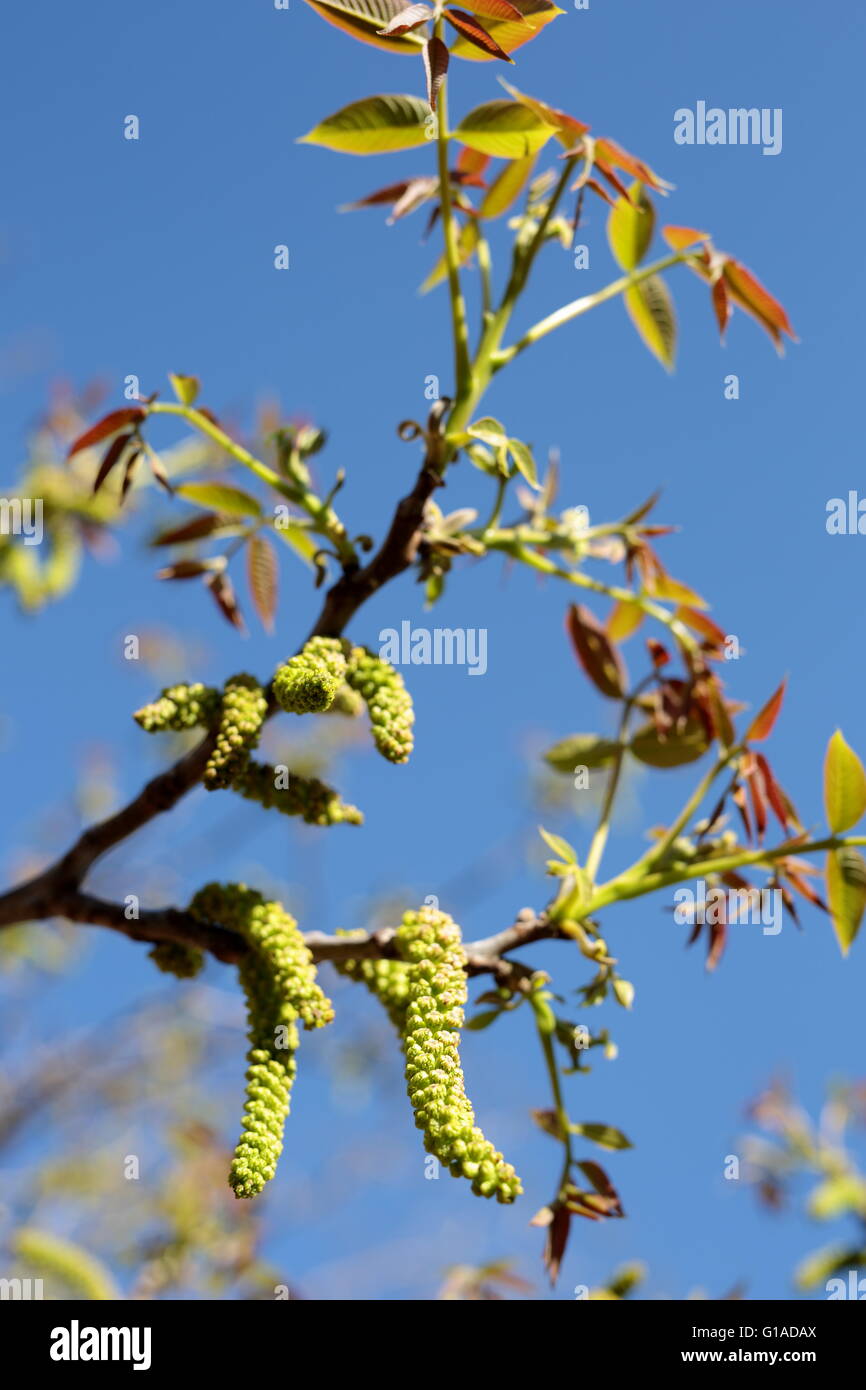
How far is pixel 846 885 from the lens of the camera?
1.96 m

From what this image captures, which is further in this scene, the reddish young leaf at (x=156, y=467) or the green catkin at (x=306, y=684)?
the reddish young leaf at (x=156, y=467)

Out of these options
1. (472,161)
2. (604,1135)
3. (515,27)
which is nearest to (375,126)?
(515,27)

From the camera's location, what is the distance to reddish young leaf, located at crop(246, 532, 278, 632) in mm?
2357

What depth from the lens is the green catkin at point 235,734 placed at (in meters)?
1.68

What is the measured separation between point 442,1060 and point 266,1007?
0.40 m

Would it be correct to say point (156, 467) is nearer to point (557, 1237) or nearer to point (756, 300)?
point (756, 300)

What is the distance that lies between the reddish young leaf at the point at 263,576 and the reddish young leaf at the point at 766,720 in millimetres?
972

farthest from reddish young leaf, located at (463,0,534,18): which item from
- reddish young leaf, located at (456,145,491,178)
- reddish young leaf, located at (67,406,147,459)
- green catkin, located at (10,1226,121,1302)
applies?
green catkin, located at (10,1226,121,1302)

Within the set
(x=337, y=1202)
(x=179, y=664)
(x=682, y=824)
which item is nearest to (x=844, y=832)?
(x=682, y=824)

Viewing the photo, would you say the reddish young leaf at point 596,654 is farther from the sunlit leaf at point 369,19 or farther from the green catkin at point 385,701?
the sunlit leaf at point 369,19

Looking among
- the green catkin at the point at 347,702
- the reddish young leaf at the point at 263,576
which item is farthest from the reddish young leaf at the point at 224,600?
the green catkin at the point at 347,702
